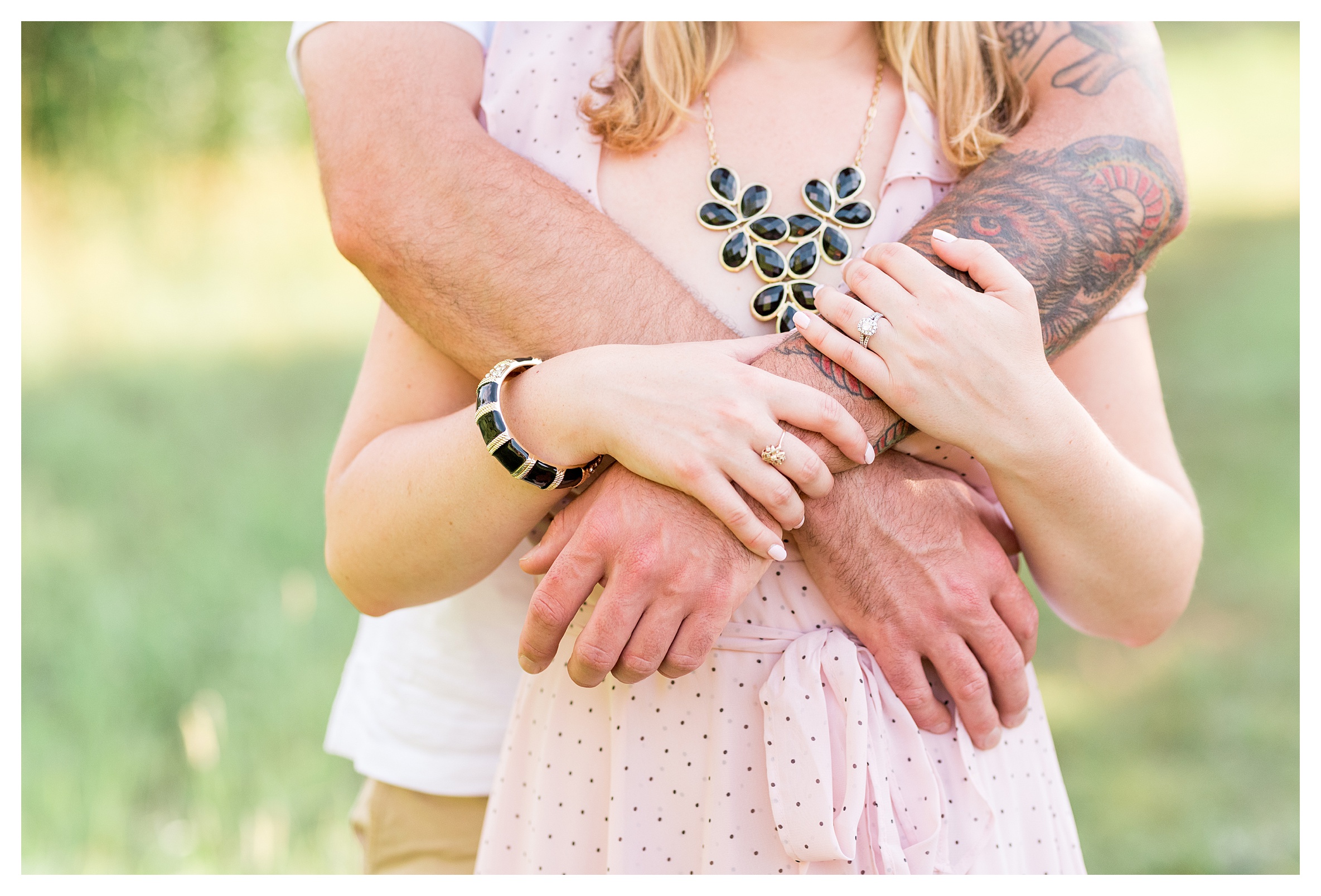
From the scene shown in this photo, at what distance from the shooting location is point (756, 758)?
1399 millimetres

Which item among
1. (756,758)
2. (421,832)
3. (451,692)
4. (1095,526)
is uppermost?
(1095,526)

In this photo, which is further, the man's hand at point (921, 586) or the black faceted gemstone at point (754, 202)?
the black faceted gemstone at point (754, 202)

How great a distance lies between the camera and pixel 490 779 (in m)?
1.88

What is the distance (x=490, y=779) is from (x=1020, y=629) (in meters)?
0.97

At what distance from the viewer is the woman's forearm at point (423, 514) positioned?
4.33ft

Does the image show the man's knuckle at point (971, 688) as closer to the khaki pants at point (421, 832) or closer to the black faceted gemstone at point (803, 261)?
the black faceted gemstone at point (803, 261)

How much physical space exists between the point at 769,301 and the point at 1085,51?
0.59 metres

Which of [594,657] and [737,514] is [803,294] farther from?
[594,657]

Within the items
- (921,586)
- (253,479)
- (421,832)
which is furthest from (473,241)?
(253,479)

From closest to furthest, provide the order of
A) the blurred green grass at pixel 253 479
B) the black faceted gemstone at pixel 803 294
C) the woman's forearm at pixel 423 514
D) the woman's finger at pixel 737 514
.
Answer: the woman's finger at pixel 737 514, the woman's forearm at pixel 423 514, the black faceted gemstone at pixel 803 294, the blurred green grass at pixel 253 479

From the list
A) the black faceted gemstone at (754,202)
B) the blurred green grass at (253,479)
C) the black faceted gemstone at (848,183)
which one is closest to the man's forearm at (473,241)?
the black faceted gemstone at (754,202)

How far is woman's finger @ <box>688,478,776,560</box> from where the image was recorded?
3.99 feet

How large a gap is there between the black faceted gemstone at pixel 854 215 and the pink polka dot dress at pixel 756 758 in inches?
0.9
